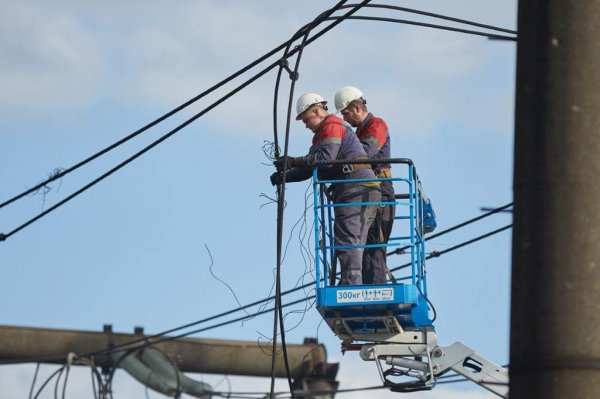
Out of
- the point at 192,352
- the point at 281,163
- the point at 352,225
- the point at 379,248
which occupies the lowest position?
the point at 379,248

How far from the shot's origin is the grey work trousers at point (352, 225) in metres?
11.1

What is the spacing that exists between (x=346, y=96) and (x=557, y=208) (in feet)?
24.5

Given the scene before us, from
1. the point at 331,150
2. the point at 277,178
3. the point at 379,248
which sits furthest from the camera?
the point at 379,248

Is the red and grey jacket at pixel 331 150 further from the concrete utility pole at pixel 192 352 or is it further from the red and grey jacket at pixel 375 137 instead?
the concrete utility pole at pixel 192 352

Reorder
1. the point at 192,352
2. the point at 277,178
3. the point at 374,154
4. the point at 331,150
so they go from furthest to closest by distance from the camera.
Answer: the point at 192,352
the point at 374,154
the point at 331,150
the point at 277,178

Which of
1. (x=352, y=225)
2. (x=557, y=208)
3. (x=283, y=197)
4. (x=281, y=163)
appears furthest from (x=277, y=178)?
(x=557, y=208)

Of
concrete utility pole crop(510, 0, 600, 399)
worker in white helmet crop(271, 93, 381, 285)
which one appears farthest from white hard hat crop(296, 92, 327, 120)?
concrete utility pole crop(510, 0, 600, 399)

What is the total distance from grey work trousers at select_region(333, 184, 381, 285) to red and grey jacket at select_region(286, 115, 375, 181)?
141 millimetres

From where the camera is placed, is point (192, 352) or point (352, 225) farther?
point (192, 352)

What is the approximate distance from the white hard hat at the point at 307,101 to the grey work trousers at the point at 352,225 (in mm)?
775

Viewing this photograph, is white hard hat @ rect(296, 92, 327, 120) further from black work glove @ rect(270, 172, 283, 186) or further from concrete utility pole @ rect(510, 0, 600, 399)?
concrete utility pole @ rect(510, 0, 600, 399)

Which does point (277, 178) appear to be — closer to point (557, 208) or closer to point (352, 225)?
point (352, 225)

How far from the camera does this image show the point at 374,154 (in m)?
11.8

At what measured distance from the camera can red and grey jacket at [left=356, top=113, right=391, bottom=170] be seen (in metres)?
11.8
